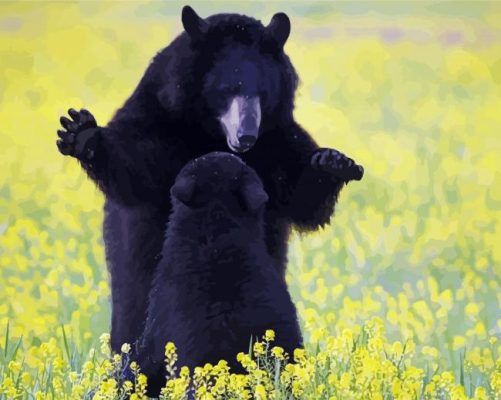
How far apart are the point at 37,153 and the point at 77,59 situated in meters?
0.82

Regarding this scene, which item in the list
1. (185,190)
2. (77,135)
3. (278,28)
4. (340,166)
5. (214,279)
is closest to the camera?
(214,279)

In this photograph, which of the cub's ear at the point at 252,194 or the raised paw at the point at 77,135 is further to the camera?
the raised paw at the point at 77,135

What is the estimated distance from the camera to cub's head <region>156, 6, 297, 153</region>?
18.0 feet

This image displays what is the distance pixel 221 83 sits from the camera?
5.51 metres

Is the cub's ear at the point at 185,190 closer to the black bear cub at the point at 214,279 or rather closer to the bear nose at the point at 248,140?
the black bear cub at the point at 214,279

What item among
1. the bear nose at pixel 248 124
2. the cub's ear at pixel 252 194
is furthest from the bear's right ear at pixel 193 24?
the cub's ear at pixel 252 194

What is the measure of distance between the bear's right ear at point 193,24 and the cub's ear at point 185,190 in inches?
34.4

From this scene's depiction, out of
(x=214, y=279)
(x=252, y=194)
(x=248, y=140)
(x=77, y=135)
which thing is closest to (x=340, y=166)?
(x=248, y=140)

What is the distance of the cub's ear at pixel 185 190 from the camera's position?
15.9 ft

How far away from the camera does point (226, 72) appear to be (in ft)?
18.1

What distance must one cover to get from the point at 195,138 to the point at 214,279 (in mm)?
1104

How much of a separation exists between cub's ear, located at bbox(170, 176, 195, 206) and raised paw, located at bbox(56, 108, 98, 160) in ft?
1.82

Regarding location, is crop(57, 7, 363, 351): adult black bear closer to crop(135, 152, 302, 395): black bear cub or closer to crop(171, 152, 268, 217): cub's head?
crop(171, 152, 268, 217): cub's head

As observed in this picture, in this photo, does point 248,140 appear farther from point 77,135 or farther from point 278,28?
point 77,135
